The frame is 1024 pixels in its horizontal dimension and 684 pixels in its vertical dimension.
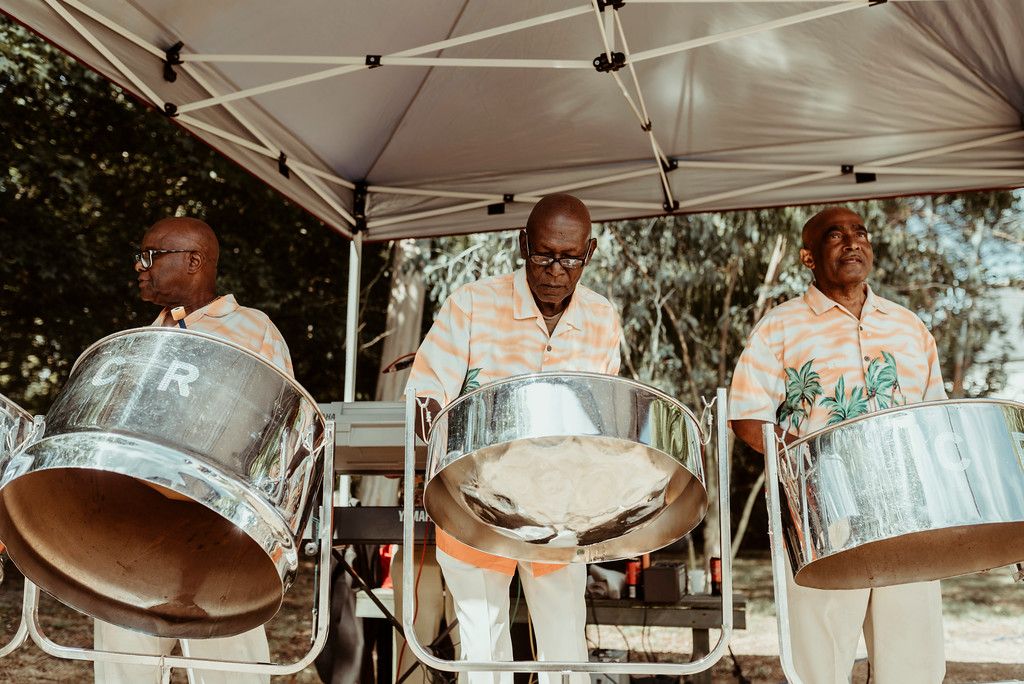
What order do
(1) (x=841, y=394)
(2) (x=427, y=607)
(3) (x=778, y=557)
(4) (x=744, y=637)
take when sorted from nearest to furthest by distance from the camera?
(3) (x=778, y=557) < (1) (x=841, y=394) < (2) (x=427, y=607) < (4) (x=744, y=637)

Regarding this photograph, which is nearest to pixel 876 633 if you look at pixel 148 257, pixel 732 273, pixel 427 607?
pixel 427 607

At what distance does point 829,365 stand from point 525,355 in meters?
0.63

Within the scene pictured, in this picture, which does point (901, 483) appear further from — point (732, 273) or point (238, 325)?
point (732, 273)

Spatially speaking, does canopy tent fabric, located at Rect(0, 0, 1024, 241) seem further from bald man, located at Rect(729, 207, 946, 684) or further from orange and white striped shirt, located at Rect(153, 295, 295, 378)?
orange and white striped shirt, located at Rect(153, 295, 295, 378)

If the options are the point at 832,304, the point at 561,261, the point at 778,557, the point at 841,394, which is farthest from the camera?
the point at 832,304

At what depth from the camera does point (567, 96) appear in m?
2.83

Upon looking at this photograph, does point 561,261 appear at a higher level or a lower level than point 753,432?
higher

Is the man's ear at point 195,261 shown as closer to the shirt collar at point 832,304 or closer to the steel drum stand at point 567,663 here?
the steel drum stand at point 567,663

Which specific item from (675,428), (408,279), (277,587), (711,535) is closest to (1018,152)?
(675,428)

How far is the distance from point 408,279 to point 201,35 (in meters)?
3.20

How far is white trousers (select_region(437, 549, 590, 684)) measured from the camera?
66.7 inches

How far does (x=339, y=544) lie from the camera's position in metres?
2.53

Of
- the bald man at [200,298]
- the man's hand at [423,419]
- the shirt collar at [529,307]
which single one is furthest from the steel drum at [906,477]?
the bald man at [200,298]

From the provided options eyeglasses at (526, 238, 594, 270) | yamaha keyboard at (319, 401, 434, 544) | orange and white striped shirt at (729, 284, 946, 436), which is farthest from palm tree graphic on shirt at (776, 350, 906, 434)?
yamaha keyboard at (319, 401, 434, 544)
